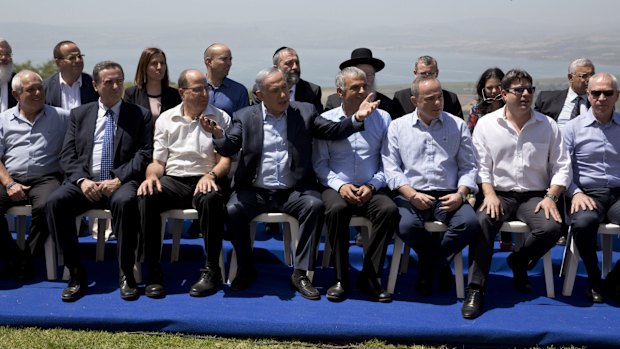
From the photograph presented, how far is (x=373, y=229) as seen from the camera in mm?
4398

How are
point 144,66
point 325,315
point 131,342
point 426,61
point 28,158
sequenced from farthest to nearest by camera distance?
point 426,61
point 144,66
point 28,158
point 325,315
point 131,342

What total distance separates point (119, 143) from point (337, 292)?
1.83 metres

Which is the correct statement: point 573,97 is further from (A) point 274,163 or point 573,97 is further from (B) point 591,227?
(A) point 274,163

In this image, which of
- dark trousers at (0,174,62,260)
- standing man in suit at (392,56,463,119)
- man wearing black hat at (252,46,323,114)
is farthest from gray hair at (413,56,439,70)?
dark trousers at (0,174,62,260)

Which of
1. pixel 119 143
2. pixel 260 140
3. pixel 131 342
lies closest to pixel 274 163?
pixel 260 140

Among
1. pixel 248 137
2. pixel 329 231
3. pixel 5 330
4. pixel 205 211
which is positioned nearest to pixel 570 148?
pixel 329 231

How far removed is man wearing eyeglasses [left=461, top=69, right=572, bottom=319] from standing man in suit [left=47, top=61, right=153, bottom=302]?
2240 millimetres

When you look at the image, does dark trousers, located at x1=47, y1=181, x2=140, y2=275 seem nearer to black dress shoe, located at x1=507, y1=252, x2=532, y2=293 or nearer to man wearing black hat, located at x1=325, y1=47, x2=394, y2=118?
man wearing black hat, located at x1=325, y1=47, x2=394, y2=118

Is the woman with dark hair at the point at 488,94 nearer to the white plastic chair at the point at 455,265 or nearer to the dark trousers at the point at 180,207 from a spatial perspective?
the white plastic chair at the point at 455,265

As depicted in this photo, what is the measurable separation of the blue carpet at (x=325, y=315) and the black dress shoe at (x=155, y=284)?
0.06m

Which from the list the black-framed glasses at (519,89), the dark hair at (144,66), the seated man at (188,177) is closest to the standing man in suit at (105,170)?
the seated man at (188,177)

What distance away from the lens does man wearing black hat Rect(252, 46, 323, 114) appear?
549cm

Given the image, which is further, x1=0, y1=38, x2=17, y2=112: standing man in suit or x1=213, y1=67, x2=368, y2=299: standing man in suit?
x1=0, y1=38, x2=17, y2=112: standing man in suit

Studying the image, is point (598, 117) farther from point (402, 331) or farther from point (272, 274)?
point (272, 274)
